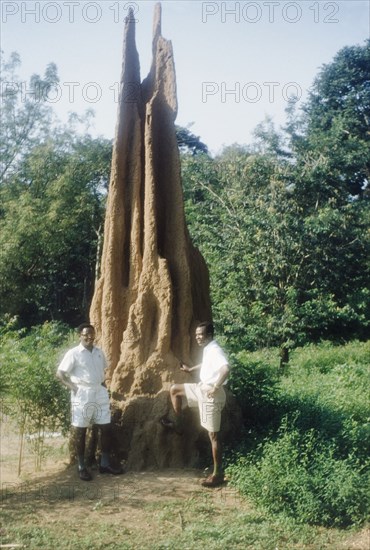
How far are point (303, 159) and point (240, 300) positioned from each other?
413 cm

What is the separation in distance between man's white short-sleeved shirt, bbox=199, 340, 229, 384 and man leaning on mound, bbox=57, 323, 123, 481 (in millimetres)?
1099

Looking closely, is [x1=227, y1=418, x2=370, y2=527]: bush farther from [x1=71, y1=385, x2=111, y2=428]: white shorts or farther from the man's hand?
[x1=71, y1=385, x2=111, y2=428]: white shorts

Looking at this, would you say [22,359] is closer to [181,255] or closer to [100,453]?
[100,453]

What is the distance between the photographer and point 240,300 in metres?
15.7

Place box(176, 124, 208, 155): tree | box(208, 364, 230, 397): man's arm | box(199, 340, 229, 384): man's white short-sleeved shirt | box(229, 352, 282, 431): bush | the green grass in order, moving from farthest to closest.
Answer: box(176, 124, 208, 155): tree < box(229, 352, 282, 431): bush < box(199, 340, 229, 384): man's white short-sleeved shirt < box(208, 364, 230, 397): man's arm < the green grass

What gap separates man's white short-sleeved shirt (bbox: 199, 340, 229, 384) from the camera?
6.04 meters

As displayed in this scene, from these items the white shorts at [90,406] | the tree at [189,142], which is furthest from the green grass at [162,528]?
the tree at [189,142]

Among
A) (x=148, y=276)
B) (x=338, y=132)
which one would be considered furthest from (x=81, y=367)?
(x=338, y=132)

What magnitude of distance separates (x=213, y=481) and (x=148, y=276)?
247 cm

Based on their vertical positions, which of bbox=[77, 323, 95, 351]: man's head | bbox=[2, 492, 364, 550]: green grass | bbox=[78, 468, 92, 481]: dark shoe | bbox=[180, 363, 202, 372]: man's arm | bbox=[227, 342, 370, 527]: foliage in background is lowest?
bbox=[2, 492, 364, 550]: green grass

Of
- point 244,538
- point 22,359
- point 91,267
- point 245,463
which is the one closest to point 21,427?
point 22,359

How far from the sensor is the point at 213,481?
6094mm

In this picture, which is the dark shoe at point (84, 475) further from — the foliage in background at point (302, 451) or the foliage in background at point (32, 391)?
the foliage in background at point (302, 451)

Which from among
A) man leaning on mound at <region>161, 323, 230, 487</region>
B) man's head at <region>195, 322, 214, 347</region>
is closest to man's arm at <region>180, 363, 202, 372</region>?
man leaning on mound at <region>161, 323, 230, 487</region>
